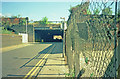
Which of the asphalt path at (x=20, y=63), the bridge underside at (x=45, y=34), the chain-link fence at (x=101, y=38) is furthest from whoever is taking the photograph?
the bridge underside at (x=45, y=34)

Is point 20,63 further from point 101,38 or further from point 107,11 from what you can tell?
point 107,11

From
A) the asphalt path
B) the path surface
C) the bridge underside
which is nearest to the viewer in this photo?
the path surface

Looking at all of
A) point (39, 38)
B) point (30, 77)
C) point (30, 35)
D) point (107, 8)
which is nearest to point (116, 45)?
point (107, 8)

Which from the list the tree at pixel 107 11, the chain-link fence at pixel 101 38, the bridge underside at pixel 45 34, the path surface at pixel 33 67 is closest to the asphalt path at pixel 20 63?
the path surface at pixel 33 67

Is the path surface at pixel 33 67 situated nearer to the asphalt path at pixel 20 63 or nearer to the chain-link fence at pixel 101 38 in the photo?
the asphalt path at pixel 20 63

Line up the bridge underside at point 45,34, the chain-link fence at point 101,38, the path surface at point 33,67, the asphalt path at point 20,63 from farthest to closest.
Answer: the bridge underside at point 45,34
the asphalt path at point 20,63
the path surface at point 33,67
the chain-link fence at point 101,38

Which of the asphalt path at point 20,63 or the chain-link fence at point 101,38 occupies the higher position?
the chain-link fence at point 101,38

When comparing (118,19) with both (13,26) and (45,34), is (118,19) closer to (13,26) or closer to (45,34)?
(13,26)

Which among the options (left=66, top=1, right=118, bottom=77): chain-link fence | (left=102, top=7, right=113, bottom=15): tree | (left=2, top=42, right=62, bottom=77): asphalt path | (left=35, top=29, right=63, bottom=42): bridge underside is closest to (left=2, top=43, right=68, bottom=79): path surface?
(left=2, top=42, right=62, bottom=77): asphalt path

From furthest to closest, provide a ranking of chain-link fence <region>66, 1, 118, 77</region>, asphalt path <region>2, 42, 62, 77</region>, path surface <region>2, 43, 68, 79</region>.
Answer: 1. asphalt path <region>2, 42, 62, 77</region>
2. path surface <region>2, 43, 68, 79</region>
3. chain-link fence <region>66, 1, 118, 77</region>

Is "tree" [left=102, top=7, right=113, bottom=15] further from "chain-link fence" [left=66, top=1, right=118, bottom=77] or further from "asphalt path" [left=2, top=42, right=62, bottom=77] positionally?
"asphalt path" [left=2, top=42, right=62, bottom=77]

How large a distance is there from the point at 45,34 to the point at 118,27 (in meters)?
Result: 57.9

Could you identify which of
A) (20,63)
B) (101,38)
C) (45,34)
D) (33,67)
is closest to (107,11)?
(101,38)

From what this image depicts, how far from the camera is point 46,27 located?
52906mm
